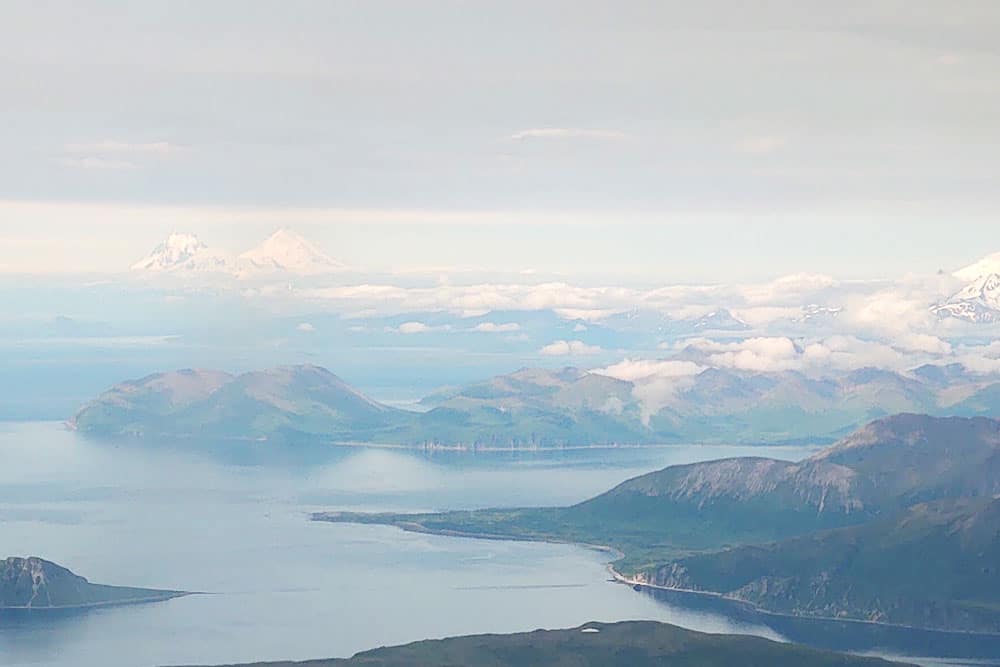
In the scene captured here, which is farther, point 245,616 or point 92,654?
point 245,616

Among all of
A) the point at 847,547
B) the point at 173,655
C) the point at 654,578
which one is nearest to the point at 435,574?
the point at 654,578

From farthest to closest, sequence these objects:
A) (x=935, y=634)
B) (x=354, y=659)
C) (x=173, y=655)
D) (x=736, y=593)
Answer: (x=736, y=593)
(x=935, y=634)
(x=173, y=655)
(x=354, y=659)

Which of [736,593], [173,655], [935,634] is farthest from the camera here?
[736,593]

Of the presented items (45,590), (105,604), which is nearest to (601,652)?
(105,604)

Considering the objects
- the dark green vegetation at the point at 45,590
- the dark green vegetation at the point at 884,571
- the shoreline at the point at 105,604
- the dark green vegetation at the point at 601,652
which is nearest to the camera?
the dark green vegetation at the point at 601,652

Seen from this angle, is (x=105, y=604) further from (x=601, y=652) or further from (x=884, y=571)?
(x=884, y=571)

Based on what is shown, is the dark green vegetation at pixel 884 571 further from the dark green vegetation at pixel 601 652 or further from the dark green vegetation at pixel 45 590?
the dark green vegetation at pixel 45 590

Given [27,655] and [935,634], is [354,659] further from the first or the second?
[935,634]

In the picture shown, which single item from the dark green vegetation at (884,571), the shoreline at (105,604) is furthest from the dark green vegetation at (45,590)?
the dark green vegetation at (884,571)
